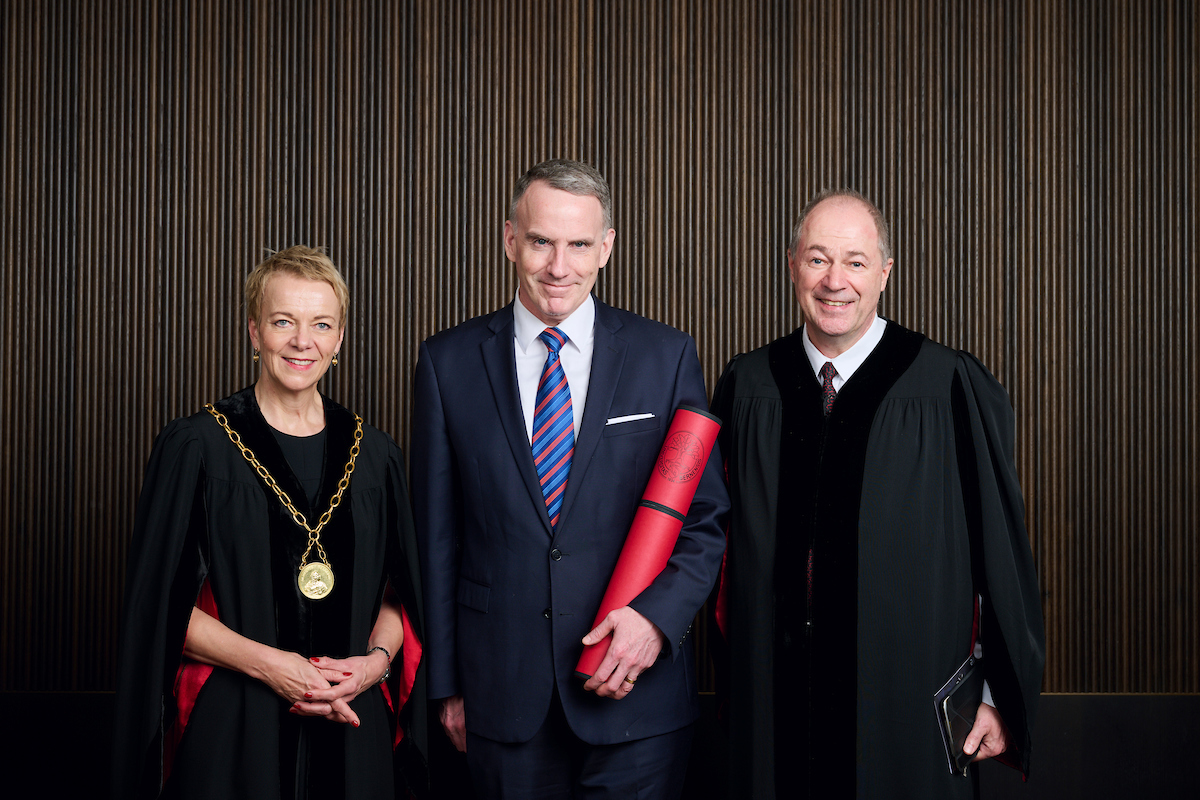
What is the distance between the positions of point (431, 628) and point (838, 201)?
1357 millimetres

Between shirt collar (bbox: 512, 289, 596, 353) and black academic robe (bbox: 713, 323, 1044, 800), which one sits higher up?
shirt collar (bbox: 512, 289, 596, 353)

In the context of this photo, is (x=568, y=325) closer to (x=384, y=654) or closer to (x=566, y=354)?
(x=566, y=354)

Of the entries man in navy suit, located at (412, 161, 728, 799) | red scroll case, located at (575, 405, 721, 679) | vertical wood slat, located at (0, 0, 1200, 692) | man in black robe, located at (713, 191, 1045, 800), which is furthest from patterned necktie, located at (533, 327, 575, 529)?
vertical wood slat, located at (0, 0, 1200, 692)

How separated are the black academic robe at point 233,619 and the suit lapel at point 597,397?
466 mm

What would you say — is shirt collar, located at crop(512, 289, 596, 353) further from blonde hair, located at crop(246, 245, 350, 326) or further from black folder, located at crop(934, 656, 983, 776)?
black folder, located at crop(934, 656, 983, 776)

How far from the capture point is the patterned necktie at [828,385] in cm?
200

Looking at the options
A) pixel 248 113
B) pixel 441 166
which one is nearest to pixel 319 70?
pixel 248 113

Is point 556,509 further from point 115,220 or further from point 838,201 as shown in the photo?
point 115,220

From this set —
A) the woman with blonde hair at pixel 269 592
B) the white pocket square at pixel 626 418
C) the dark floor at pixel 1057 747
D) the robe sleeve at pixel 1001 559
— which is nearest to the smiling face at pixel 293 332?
the woman with blonde hair at pixel 269 592

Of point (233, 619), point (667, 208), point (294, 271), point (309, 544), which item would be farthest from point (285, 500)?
point (667, 208)

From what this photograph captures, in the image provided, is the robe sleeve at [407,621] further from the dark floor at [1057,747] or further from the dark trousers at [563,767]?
the dark floor at [1057,747]

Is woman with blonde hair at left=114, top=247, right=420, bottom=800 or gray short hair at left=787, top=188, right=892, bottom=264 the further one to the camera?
gray short hair at left=787, top=188, right=892, bottom=264

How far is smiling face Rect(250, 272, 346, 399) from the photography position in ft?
6.06

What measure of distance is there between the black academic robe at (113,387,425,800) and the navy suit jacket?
0.18m
